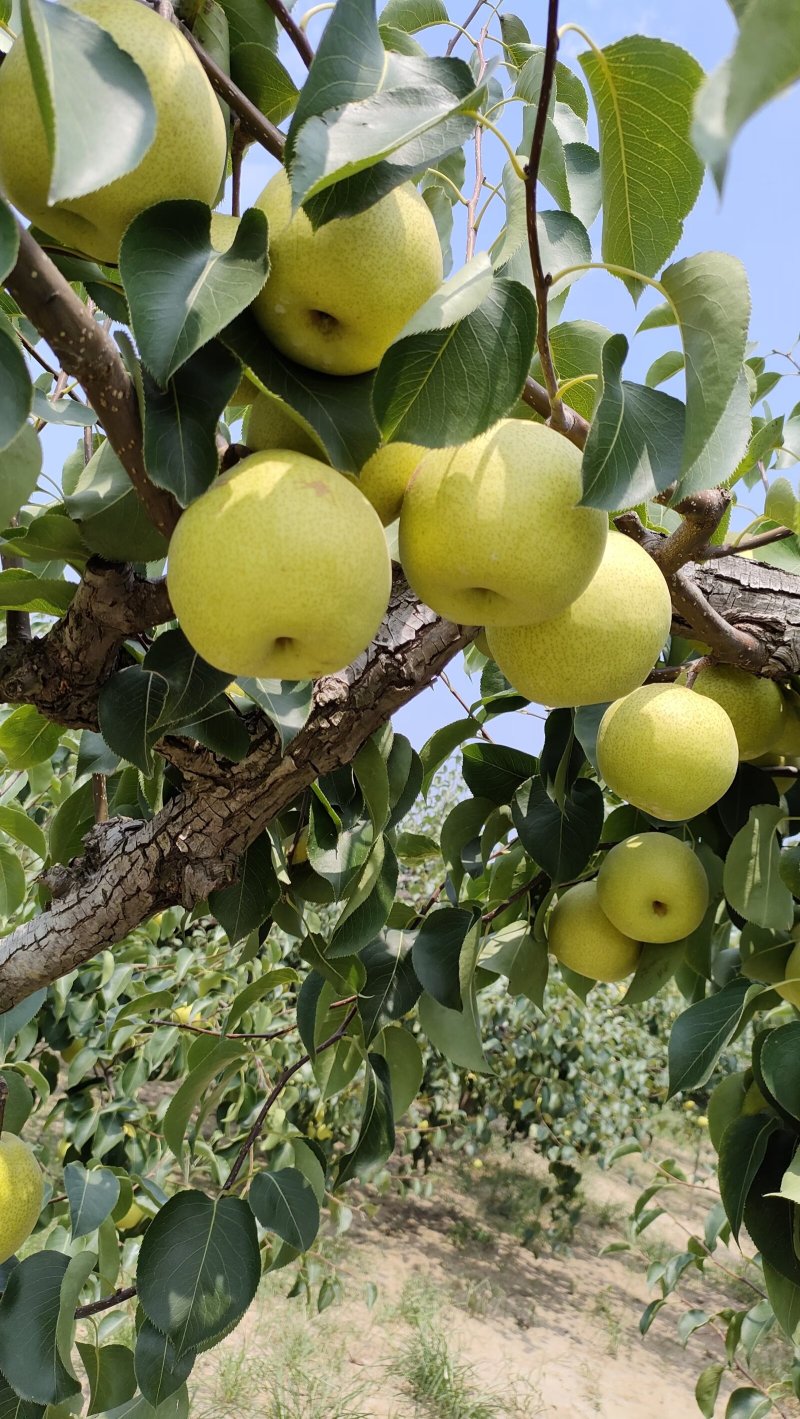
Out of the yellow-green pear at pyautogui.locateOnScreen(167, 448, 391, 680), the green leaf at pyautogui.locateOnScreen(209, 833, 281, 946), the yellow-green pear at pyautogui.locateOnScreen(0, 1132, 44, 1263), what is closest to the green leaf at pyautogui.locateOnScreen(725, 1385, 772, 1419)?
the yellow-green pear at pyautogui.locateOnScreen(0, 1132, 44, 1263)

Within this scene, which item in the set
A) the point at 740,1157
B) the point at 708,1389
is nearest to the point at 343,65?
the point at 740,1157

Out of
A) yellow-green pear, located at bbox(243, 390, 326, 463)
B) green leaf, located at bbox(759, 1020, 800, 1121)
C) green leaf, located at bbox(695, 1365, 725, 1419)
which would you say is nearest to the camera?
yellow-green pear, located at bbox(243, 390, 326, 463)

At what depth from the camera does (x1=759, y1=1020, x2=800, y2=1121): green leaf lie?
46.8 inches

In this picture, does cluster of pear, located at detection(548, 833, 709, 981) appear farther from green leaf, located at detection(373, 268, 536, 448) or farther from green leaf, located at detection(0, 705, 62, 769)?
green leaf, located at detection(373, 268, 536, 448)

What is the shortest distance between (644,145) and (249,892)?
37.5 inches

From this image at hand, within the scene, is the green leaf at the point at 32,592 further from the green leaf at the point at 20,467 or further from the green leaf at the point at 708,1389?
the green leaf at the point at 708,1389

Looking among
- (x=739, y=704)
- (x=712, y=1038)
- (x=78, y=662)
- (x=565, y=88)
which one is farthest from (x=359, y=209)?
(x=712, y=1038)

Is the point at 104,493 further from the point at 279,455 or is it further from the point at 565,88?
the point at 565,88

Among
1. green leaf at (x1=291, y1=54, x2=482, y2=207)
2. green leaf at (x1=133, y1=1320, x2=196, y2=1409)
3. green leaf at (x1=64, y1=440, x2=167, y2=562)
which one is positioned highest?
green leaf at (x1=291, y1=54, x2=482, y2=207)

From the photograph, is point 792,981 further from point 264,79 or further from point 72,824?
point 264,79

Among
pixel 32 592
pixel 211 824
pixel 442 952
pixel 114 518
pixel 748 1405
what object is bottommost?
pixel 748 1405

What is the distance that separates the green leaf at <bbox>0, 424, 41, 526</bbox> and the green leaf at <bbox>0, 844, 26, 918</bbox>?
125 centimetres

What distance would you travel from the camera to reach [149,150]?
0.54m

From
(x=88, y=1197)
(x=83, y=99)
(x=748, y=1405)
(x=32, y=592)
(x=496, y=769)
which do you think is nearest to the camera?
(x=83, y=99)
